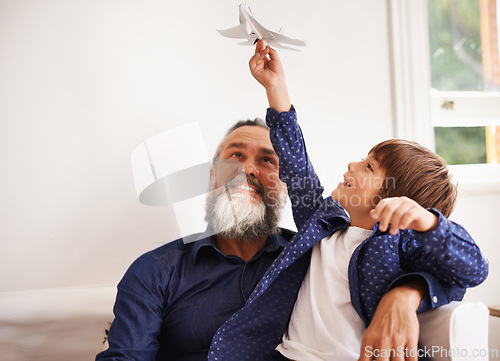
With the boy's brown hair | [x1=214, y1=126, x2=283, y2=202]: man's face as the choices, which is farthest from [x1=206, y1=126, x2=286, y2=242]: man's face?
the boy's brown hair

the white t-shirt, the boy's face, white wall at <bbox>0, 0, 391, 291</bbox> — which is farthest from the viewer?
white wall at <bbox>0, 0, 391, 291</bbox>

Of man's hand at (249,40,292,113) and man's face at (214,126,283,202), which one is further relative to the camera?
man's face at (214,126,283,202)

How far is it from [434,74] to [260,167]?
1.12 m

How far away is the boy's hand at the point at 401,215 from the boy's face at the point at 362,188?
0.29 meters

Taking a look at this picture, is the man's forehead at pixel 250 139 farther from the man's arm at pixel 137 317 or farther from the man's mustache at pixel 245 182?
the man's arm at pixel 137 317

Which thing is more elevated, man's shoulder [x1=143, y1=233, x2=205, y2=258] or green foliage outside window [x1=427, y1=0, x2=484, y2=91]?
green foliage outside window [x1=427, y1=0, x2=484, y2=91]

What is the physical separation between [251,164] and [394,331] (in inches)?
30.5

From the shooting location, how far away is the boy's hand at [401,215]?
0.92 m

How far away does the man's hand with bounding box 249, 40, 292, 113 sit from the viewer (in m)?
1.39

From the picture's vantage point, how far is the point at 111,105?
6.15 ft

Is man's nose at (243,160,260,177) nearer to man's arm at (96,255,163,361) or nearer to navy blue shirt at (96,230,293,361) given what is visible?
navy blue shirt at (96,230,293,361)

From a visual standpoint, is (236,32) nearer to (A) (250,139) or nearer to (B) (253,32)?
(B) (253,32)

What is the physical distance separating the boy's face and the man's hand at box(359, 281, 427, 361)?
0.94 feet

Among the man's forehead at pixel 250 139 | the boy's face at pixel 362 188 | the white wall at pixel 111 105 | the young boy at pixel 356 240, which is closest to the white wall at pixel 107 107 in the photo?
the white wall at pixel 111 105
